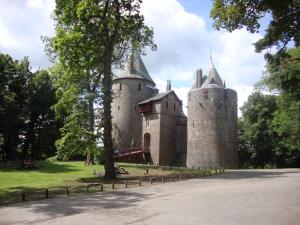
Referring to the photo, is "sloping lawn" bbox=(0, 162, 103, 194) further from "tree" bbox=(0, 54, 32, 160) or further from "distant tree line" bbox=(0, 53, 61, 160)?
"distant tree line" bbox=(0, 53, 61, 160)

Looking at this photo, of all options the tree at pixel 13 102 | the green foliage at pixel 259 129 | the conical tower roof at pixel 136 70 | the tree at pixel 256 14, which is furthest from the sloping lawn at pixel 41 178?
the green foliage at pixel 259 129

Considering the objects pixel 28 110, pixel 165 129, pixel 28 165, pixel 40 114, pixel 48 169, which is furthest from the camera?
pixel 165 129

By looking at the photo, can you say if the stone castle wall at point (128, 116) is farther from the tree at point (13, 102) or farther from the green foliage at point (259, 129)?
the green foliage at point (259, 129)

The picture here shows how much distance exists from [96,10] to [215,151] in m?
24.4

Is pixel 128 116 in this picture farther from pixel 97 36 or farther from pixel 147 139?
pixel 97 36

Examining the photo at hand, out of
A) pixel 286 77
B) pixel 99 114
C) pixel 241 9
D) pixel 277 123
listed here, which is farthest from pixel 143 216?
pixel 277 123

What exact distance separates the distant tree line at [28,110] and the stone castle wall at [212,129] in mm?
16794

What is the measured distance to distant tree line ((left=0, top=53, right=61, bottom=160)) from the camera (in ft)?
153

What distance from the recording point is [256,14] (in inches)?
516

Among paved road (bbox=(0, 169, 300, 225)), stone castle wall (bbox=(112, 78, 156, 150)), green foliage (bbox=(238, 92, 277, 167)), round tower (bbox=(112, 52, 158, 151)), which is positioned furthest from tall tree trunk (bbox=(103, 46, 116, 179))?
green foliage (bbox=(238, 92, 277, 167))

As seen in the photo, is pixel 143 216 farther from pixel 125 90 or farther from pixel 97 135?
pixel 125 90

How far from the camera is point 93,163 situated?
3875 cm

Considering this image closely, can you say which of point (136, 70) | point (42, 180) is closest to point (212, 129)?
point (136, 70)

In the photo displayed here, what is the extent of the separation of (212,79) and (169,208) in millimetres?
35099
